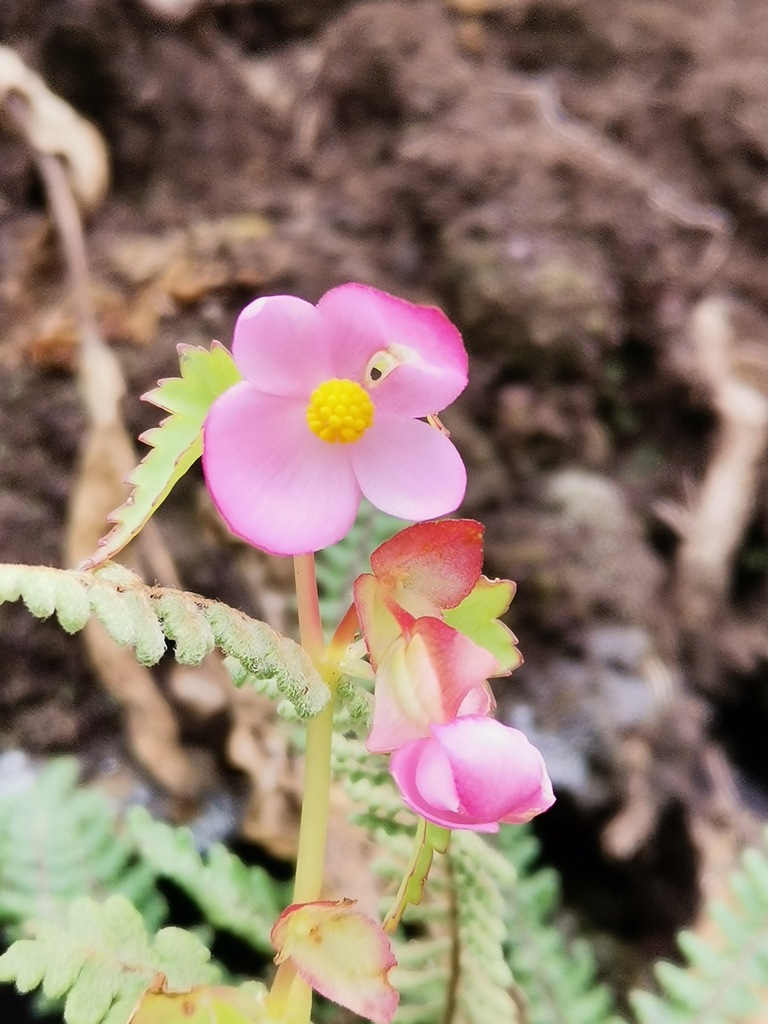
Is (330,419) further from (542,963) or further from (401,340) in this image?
(542,963)

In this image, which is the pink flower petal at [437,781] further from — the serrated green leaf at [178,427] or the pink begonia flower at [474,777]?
the serrated green leaf at [178,427]

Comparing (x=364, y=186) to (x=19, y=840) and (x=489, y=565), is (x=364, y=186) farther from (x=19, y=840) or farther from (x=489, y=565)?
(x=19, y=840)

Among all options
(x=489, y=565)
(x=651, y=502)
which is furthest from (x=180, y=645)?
(x=651, y=502)

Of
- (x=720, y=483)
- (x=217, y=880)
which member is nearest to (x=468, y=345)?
(x=720, y=483)

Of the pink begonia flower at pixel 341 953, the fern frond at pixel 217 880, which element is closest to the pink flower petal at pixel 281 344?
the pink begonia flower at pixel 341 953

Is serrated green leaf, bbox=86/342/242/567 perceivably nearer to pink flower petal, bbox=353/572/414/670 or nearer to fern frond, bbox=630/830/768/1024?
pink flower petal, bbox=353/572/414/670

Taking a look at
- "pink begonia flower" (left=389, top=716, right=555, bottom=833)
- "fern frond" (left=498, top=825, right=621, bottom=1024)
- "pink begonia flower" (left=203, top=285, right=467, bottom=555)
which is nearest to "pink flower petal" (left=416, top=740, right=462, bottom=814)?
"pink begonia flower" (left=389, top=716, right=555, bottom=833)
